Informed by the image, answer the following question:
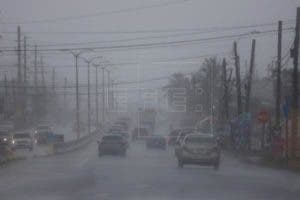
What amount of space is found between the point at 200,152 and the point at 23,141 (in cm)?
3564

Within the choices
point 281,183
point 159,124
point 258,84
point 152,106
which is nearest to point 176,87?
point 159,124

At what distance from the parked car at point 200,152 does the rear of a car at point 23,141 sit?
34738 mm

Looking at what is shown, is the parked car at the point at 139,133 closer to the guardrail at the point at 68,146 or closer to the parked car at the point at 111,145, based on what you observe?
the guardrail at the point at 68,146

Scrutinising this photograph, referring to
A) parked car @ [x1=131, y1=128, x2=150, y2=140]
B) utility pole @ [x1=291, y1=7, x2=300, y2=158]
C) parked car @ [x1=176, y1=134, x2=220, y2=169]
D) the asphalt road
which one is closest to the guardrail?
parked car @ [x1=131, y1=128, x2=150, y2=140]

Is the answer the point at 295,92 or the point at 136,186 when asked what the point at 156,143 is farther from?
the point at 136,186

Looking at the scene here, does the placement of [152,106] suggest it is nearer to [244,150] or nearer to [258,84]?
[244,150]

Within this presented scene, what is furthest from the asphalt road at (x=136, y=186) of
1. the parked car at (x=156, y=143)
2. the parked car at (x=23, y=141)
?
the parked car at (x=156, y=143)

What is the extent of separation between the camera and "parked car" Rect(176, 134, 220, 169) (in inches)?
1764

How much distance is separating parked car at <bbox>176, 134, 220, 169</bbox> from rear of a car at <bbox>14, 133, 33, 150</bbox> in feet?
114

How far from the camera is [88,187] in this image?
28500 millimetres

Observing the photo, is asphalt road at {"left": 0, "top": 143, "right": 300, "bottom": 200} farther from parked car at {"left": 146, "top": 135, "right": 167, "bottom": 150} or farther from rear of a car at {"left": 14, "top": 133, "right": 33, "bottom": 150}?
parked car at {"left": 146, "top": 135, "right": 167, "bottom": 150}

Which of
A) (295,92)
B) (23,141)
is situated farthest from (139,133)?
(295,92)

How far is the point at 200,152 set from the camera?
148 ft

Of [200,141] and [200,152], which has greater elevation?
[200,141]
